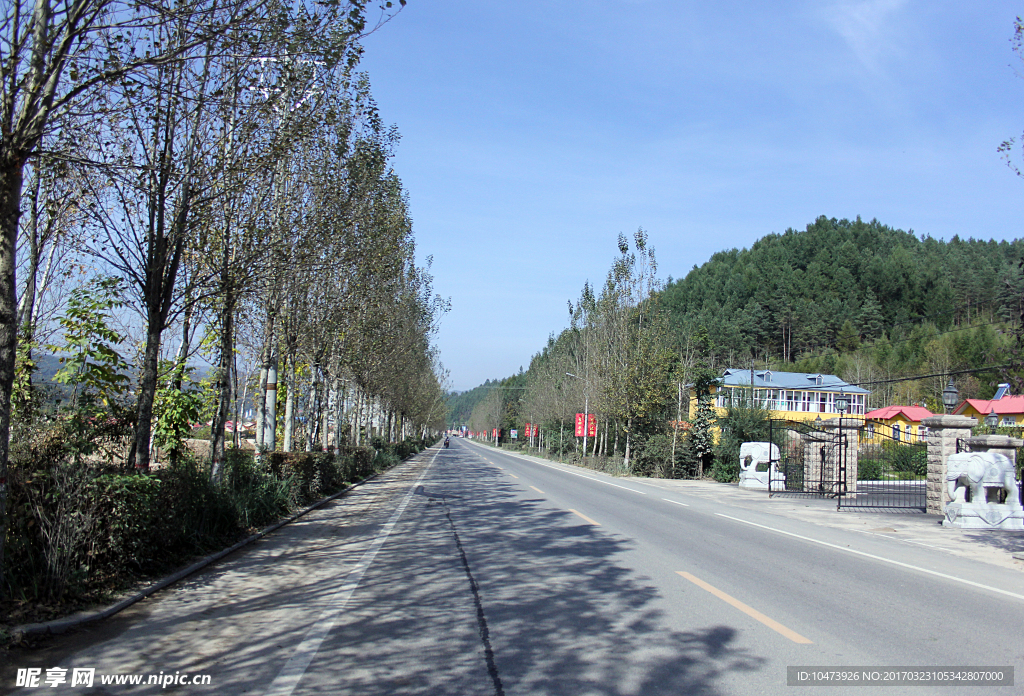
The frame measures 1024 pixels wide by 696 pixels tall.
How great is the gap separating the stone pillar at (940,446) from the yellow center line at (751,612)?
40.6 ft

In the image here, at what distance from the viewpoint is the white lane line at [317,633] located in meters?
4.87

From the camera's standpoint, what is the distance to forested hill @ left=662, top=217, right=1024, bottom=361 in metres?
88.9

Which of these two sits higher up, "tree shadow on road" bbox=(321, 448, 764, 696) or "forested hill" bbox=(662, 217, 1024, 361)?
"forested hill" bbox=(662, 217, 1024, 361)

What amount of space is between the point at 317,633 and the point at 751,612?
3.98 m

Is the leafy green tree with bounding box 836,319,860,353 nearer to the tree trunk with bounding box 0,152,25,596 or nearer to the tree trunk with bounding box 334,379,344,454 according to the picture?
the tree trunk with bounding box 334,379,344,454

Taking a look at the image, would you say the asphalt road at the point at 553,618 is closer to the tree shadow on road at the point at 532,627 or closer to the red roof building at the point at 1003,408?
the tree shadow on road at the point at 532,627

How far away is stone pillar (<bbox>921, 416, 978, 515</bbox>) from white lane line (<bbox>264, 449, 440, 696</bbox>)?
47.9ft

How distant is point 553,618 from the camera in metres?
6.59

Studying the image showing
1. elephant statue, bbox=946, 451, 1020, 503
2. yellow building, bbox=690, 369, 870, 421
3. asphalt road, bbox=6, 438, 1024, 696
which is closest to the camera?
asphalt road, bbox=6, 438, 1024, 696

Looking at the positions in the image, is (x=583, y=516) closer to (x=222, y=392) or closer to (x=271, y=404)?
(x=222, y=392)

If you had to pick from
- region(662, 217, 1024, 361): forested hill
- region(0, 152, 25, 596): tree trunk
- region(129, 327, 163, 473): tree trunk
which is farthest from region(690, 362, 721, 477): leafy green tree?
region(662, 217, 1024, 361): forested hill

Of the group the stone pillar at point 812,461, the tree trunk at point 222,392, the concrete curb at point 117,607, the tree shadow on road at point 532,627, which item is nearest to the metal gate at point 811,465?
the stone pillar at point 812,461

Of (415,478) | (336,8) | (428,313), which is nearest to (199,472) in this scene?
(336,8)

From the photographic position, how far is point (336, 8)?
8.00m
